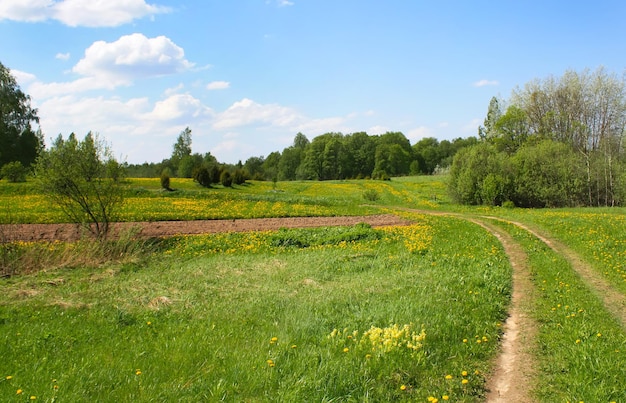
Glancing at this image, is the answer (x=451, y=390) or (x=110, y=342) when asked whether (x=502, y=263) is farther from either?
(x=110, y=342)

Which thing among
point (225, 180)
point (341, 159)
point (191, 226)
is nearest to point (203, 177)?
point (225, 180)

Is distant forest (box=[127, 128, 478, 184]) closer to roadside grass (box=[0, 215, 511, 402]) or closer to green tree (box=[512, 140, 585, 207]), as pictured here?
green tree (box=[512, 140, 585, 207])

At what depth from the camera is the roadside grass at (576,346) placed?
529 centimetres

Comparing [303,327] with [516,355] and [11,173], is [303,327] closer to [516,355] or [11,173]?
[516,355]

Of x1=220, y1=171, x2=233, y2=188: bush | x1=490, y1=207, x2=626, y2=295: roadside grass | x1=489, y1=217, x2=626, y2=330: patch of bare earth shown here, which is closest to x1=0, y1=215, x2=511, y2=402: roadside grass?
x1=489, y1=217, x2=626, y2=330: patch of bare earth

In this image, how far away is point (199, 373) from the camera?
5473 mm

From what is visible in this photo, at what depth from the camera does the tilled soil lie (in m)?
21.1

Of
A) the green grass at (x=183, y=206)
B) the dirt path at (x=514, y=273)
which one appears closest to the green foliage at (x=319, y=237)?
the dirt path at (x=514, y=273)

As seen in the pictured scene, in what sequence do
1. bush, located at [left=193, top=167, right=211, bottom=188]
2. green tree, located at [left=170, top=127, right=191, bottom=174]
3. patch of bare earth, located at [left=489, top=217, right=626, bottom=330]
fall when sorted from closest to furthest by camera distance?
patch of bare earth, located at [left=489, top=217, right=626, bottom=330] < bush, located at [left=193, top=167, right=211, bottom=188] < green tree, located at [left=170, top=127, right=191, bottom=174]

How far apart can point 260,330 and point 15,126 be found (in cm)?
7095

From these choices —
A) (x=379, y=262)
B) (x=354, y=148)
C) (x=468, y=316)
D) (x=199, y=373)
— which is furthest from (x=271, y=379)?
(x=354, y=148)

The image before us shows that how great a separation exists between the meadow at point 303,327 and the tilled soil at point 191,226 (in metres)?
5.87

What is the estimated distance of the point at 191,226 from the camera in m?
24.5

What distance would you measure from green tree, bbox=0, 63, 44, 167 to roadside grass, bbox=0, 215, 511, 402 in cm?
5600
